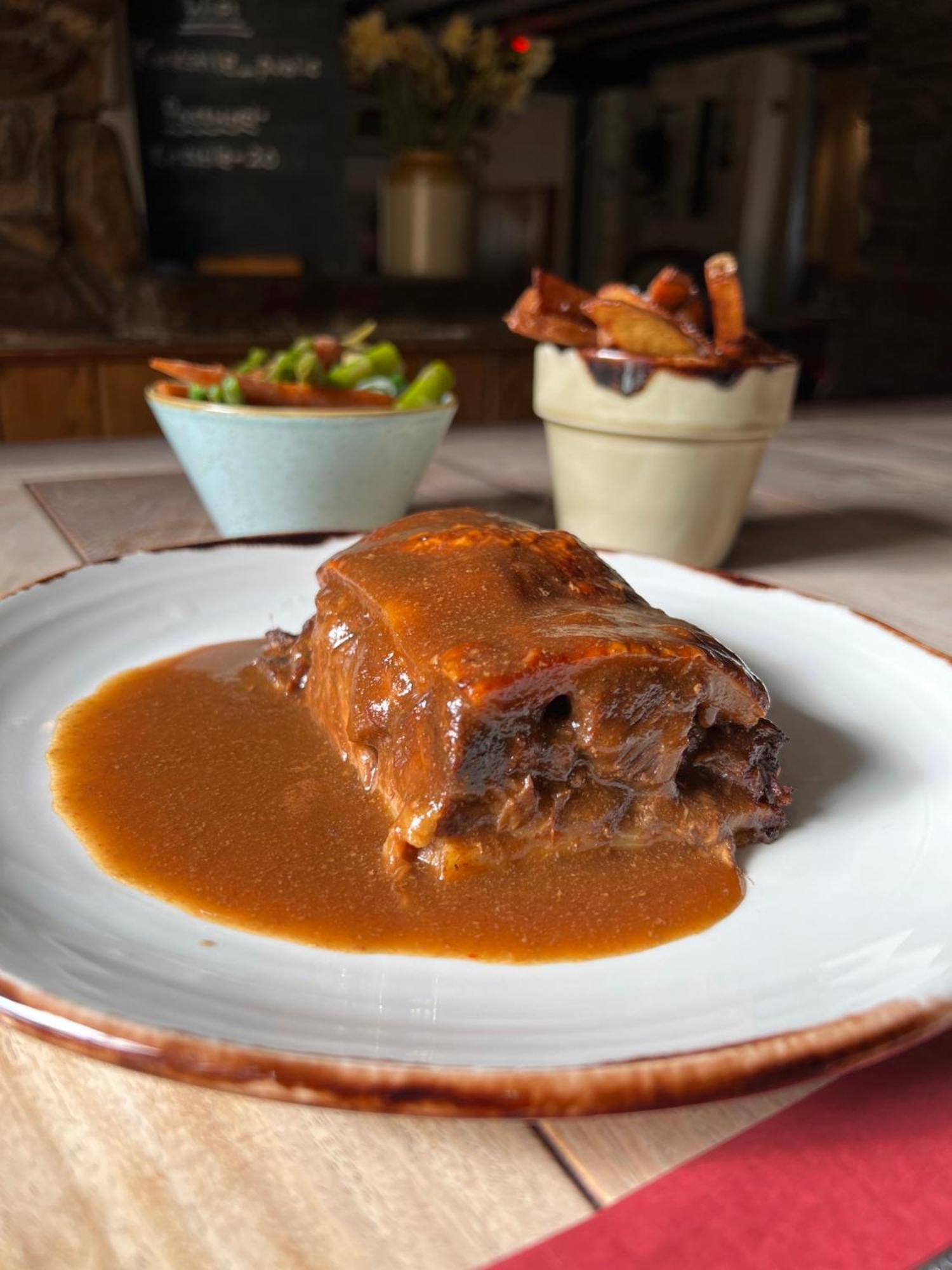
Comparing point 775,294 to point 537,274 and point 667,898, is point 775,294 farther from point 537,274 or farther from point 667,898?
point 667,898

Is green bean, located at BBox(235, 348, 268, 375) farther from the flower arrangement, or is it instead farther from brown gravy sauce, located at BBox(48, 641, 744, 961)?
the flower arrangement

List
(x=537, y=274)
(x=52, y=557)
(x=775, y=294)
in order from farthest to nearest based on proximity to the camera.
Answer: (x=775, y=294) → (x=52, y=557) → (x=537, y=274)

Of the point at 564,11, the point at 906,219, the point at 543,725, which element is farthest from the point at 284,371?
the point at 564,11

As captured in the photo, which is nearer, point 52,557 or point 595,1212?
point 595,1212

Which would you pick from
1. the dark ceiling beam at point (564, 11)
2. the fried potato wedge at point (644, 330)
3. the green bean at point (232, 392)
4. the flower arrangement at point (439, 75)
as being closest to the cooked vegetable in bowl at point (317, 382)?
the green bean at point (232, 392)

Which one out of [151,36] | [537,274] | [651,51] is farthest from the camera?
[651,51]

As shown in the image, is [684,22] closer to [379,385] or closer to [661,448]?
[379,385]

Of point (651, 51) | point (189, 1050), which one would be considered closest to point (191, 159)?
point (189, 1050)

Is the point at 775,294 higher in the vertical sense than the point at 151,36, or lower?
lower

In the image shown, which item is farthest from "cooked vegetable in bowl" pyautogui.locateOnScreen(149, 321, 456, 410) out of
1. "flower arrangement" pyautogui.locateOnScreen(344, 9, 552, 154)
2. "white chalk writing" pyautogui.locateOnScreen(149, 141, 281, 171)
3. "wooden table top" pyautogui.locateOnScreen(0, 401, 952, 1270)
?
"white chalk writing" pyautogui.locateOnScreen(149, 141, 281, 171)
